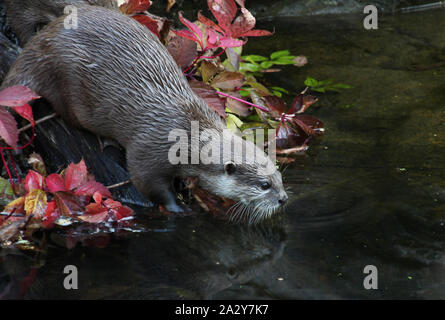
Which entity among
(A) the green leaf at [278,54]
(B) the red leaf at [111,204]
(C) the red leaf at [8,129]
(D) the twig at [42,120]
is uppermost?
(A) the green leaf at [278,54]

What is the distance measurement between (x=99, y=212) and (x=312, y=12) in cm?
389

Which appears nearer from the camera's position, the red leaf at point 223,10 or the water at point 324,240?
the water at point 324,240

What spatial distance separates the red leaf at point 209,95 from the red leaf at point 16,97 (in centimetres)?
86

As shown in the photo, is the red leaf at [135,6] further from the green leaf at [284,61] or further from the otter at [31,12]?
the green leaf at [284,61]

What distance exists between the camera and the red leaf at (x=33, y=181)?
2410 mm

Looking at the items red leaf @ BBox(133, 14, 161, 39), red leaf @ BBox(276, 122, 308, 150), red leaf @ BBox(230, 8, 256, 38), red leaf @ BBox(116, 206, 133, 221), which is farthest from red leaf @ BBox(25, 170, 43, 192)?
red leaf @ BBox(276, 122, 308, 150)

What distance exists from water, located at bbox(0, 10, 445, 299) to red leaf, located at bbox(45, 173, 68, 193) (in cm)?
A: 23

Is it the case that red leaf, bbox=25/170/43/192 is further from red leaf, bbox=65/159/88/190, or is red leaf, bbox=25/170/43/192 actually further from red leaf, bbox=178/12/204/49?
red leaf, bbox=178/12/204/49

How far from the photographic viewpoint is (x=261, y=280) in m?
2.04

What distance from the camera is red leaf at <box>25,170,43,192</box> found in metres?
2.41

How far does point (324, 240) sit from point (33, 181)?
1260 millimetres

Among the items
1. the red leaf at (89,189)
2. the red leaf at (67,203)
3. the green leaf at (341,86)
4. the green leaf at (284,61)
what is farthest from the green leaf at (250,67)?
Result: the red leaf at (67,203)
